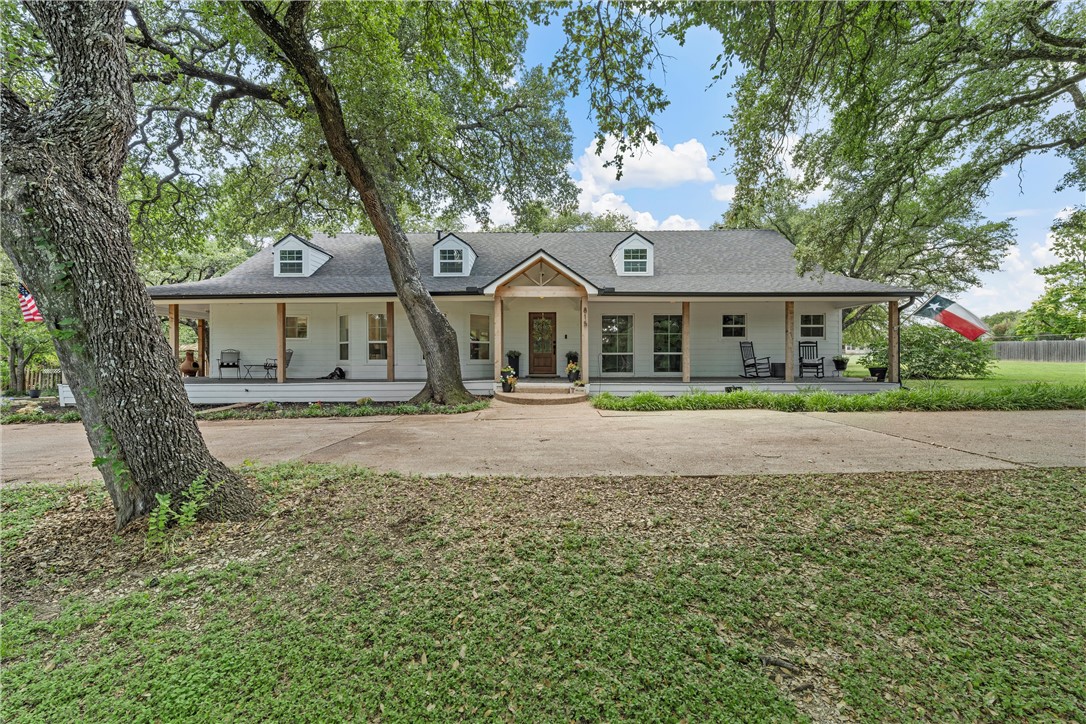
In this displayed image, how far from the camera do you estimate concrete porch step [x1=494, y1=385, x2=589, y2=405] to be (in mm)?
10602

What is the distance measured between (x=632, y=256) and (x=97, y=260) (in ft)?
43.0

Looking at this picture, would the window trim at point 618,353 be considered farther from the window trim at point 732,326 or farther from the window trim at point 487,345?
the window trim at point 487,345

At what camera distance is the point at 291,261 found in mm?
14078

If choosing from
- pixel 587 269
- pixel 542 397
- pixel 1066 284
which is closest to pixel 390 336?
pixel 542 397

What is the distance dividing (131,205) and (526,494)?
43.9ft

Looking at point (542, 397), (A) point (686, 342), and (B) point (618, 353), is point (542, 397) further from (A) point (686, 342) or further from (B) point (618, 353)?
(A) point (686, 342)

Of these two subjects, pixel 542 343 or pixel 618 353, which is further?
pixel 618 353

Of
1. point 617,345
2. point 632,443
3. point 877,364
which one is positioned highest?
point 617,345

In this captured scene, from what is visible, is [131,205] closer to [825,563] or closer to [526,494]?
[526,494]

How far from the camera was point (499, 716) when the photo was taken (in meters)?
1.71

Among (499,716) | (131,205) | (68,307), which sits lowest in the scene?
(499,716)

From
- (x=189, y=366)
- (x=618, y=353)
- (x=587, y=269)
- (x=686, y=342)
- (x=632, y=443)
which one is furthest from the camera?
(x=587, y=269)

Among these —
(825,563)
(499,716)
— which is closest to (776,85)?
(825,563)

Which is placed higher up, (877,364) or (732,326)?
(732,326)
